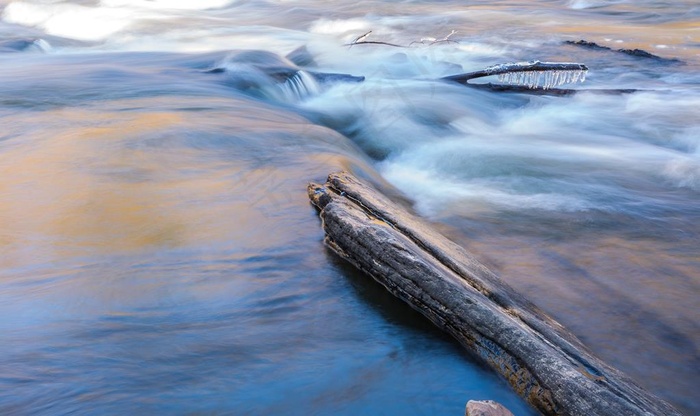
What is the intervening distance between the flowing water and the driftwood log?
13cm

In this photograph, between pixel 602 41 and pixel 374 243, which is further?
pixel 602 41

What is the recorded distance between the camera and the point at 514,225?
192 inches

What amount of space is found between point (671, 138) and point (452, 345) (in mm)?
5698

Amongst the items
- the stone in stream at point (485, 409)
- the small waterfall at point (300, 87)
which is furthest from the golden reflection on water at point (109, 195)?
the small waterfall at point (300, 87)

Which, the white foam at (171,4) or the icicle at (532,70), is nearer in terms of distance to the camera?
the icicle at (532,70)

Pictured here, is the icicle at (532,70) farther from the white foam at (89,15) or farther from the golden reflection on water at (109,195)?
the white foam at (89,15)

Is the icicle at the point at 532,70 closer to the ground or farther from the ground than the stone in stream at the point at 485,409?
farther from the ground

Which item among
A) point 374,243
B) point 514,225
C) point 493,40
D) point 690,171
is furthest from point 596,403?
point 493,40

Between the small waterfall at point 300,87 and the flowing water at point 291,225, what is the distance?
0.10 ft

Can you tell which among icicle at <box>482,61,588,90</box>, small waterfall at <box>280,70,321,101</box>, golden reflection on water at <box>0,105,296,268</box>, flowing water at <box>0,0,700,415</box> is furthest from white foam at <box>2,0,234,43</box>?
icicle at <box>482,61,588,90</box>

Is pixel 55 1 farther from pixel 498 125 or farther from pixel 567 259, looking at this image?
pixel 567 259

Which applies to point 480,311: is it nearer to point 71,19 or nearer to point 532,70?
point 532,70

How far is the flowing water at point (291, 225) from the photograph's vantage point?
9.45 ft

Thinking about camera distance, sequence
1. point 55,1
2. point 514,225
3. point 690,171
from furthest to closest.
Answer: point 55,1
point 690,171
point 514,225
